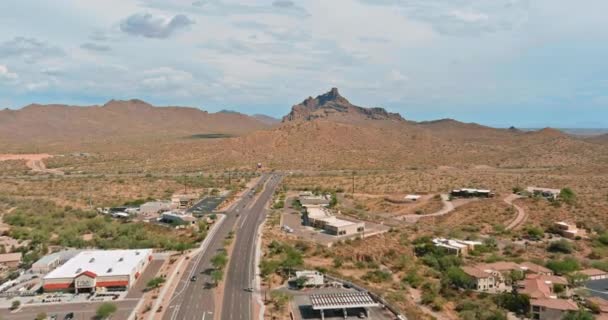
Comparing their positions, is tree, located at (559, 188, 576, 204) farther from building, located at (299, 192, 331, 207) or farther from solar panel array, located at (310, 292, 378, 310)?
solar panel array, located at (310, 292, 378, 310)

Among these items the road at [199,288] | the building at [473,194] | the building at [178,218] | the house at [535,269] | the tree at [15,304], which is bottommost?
the tree at [15,304]

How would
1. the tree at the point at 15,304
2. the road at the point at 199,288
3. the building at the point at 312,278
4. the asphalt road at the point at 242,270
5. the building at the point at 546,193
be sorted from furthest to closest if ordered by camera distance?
the building at the point at 546,193
the building at the point at 312,278
the tree at the point at 15,304
the asphalt road at the point at 242,270
the road at the point at 199,288

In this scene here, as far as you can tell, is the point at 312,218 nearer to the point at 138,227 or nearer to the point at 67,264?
the point at 138,227

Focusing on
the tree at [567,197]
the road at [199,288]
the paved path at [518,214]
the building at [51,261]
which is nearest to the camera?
the road at [199,288]

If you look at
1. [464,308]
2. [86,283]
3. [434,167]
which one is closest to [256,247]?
[86,283]

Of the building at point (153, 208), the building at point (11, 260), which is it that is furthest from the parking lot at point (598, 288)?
the building at point (153, 208)

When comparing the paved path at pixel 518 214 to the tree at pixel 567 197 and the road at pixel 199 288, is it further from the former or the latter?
the road at pixel 199 288
